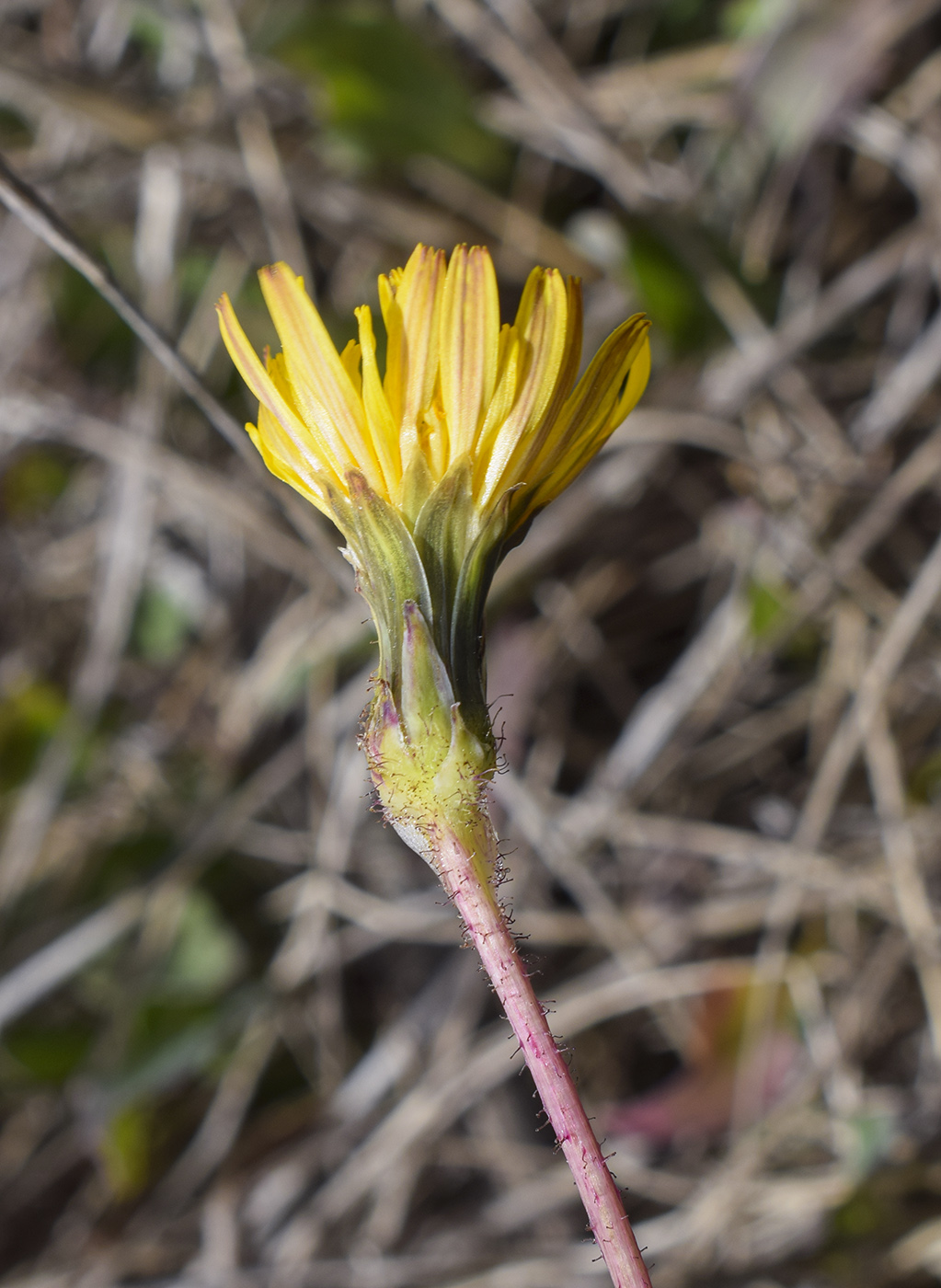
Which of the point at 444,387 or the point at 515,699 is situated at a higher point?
the point at 515,699

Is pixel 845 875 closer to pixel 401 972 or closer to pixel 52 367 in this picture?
→ pixel 401 972

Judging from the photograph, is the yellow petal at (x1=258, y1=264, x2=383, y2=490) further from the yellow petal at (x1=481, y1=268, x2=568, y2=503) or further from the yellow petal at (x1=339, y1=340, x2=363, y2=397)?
the yellow petal at (x1=481, y1=268, x2=568, y2=503)

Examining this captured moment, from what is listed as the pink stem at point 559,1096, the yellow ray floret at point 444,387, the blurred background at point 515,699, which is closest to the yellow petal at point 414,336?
the yellow ray floret at point 444,387

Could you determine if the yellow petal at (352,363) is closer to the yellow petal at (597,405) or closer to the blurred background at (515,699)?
the yellow petal at (597,405)

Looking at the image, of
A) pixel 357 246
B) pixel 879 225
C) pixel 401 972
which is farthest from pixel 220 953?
pixel 879 225

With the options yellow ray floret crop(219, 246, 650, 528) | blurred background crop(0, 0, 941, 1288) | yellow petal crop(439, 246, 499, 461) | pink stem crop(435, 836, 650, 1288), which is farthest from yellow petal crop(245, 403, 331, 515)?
blurred background crop(0, 0, 941, 1288)

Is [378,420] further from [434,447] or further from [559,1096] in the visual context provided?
[559,1096]

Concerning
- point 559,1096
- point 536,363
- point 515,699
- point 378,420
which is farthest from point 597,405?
point 515,699
